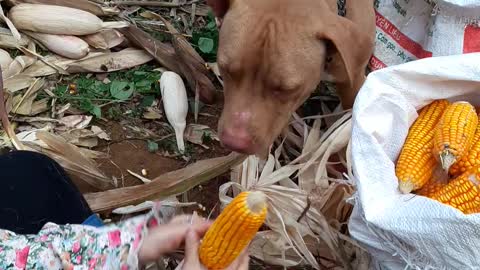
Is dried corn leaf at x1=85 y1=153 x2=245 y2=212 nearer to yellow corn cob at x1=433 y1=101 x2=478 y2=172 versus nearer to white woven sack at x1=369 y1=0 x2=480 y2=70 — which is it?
yellow corn cob at x1=433 y1=101 x2=478 y2=172

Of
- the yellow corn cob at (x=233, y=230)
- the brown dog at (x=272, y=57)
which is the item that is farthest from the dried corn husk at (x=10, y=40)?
the yellow corn cob at (x=233, y=230)

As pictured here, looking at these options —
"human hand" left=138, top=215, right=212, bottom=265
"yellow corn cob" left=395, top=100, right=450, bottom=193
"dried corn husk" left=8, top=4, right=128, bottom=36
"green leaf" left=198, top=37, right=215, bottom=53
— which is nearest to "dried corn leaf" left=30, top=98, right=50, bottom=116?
"dried corn husk" left=8, top=4, right=128, bottom=36

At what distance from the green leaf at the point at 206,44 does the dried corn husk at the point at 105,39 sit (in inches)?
16.5

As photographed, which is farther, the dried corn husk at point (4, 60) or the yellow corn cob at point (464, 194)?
the dried corn husk at point (4, 60)

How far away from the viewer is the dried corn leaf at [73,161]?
3131mm

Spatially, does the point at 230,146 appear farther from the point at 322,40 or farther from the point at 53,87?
the point at 53,87

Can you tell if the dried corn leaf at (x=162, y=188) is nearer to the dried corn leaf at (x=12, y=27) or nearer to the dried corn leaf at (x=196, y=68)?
the dried corn leaf at (x=196, y=68)

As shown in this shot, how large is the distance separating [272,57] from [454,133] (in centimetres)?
80

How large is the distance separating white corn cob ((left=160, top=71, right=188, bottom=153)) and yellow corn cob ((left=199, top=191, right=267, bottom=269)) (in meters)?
1.52

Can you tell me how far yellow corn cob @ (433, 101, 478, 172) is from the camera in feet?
7.75

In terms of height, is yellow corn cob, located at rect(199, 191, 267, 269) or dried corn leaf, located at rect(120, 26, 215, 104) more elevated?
yellow corn cob, located at rect(199, 191, 267, 269)

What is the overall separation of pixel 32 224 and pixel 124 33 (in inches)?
65.5

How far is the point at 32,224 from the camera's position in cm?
242

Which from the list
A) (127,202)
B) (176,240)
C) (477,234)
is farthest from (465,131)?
(127,202)
